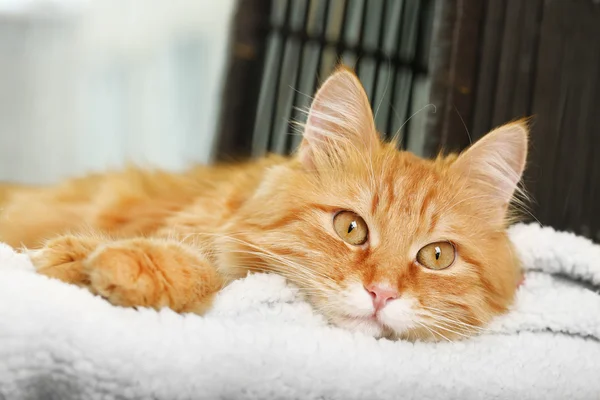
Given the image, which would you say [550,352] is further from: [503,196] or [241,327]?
[241,327]

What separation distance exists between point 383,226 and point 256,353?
15.6 inches

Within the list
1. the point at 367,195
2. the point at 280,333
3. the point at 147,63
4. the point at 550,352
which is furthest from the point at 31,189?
the point at 550,352

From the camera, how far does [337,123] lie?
1.23 meters

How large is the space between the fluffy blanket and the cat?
0.16ft

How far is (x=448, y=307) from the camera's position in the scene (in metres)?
1.05

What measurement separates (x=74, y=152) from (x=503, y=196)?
1.86 metres

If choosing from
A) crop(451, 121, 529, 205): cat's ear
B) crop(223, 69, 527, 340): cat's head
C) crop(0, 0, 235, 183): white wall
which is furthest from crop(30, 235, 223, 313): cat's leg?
crop(0, 0, 235, 183): white wall

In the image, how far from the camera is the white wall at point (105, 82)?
2.34m

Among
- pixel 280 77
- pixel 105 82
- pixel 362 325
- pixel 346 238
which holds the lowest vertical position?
pixel 362 325

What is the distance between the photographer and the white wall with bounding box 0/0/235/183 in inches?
92.2

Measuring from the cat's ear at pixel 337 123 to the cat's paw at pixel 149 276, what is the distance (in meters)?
0.41

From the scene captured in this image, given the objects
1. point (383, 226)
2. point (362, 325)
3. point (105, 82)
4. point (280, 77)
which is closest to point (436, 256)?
point (383, 226)

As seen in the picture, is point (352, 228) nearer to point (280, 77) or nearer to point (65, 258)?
point (65, 258)

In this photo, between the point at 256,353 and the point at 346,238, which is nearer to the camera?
the point at 256,353
